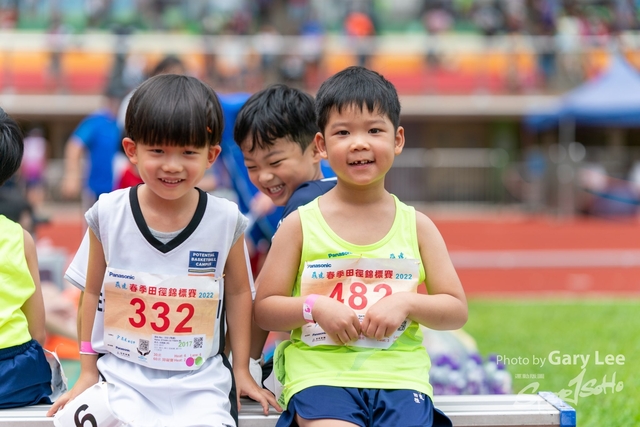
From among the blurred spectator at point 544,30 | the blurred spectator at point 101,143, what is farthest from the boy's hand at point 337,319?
the blurred spectator at point 544,30

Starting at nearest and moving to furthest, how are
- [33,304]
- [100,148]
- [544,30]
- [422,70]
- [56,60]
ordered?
[33,304] → [100,148] → [56,60] → [422,70] → [544,30]

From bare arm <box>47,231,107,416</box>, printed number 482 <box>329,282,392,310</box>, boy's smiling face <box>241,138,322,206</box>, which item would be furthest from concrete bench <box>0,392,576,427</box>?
boy's smiling face <box>241,138,322,206</box>

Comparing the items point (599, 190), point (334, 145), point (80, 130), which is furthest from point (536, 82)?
point (334, 145)

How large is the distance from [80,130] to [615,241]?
1081 cm

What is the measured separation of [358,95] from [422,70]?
19.2m

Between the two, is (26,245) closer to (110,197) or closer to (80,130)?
(110,197)

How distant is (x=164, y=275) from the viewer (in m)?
2.39

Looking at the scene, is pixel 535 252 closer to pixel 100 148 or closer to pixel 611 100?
pixel 611 100

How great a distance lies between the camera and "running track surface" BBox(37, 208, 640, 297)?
9.48 metres

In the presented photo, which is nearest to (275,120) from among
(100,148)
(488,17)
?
(100,148)

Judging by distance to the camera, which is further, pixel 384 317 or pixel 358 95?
pixel 358 95

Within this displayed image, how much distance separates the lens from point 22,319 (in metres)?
2.60

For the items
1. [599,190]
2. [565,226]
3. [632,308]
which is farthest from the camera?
[599,190]

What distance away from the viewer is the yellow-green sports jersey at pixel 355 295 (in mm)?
2363
